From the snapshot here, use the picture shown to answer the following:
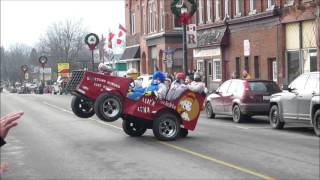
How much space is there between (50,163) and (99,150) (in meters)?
2.04

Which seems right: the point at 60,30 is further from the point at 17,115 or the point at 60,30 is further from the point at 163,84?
the point at 17,115

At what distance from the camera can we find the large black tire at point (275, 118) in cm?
1747

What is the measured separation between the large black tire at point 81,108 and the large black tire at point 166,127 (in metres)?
1.81

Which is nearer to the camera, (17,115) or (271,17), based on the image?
(17,115)

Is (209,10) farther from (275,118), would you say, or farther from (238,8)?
(275,118)

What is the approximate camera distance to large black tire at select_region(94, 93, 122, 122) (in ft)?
46.5

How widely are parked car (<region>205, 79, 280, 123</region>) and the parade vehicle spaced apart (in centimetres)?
522

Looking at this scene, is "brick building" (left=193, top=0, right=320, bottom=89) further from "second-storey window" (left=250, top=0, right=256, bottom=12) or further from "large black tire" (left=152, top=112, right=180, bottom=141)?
"large black tire" (left=152, top=112, right=180, bottom=141)

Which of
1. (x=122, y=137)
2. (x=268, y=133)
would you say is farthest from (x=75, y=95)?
(x=268, y=133)

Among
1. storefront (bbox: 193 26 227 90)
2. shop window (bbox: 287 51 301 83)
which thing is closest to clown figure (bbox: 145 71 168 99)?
shop window (bbox: 287 51 301 83)

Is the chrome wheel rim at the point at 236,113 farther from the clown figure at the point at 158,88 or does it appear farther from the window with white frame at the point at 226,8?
the window with white frame at the point at 226,8

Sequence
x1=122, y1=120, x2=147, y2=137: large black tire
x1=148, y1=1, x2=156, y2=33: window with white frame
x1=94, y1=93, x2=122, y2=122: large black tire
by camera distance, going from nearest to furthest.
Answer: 1. x1=94, y1=93, x2=122, y2=122: large black tire
2. x1=122, y1=120, x2=147, y2=137: large black tire
3. x1=148, y1=1, x2=156, y2=33: window with white frame

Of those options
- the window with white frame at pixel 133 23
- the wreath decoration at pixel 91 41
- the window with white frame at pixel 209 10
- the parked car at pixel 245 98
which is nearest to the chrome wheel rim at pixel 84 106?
the parked car at pixel 245 98

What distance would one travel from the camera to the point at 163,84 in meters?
14.8
